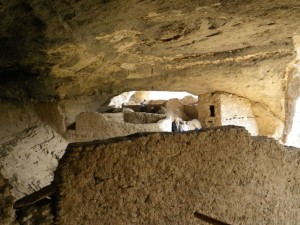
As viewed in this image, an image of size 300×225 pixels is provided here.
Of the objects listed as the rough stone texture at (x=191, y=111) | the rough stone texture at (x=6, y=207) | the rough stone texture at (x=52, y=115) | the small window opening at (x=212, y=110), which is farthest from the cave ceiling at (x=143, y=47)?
the rough stone texture at (x=191, y=111)

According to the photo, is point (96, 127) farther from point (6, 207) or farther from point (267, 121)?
point (6, 207)

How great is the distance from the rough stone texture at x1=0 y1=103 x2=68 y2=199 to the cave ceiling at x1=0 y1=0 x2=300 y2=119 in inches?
19.5

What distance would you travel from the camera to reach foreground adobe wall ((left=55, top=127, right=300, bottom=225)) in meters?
2.41

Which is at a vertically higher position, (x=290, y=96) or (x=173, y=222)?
(x=290, y=96)

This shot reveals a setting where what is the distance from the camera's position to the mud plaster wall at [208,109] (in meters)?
9.36

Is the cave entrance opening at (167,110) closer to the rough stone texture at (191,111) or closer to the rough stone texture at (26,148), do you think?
the rough stone texture at (191,111)

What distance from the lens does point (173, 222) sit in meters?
2.81

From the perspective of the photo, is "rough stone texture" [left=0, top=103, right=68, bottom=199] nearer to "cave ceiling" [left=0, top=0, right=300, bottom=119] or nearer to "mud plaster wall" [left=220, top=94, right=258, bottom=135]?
"cave ceiling" [left=0, top=0, right=300, bottom=119]

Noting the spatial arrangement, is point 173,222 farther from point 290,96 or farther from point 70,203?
point 290,96

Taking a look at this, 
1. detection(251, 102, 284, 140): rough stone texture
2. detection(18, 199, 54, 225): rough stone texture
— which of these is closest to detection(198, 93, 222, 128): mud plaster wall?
detection(251, 102, 284, 140): rough stone texture

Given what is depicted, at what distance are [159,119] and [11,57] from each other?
4690 mm

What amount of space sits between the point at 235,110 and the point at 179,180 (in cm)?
702

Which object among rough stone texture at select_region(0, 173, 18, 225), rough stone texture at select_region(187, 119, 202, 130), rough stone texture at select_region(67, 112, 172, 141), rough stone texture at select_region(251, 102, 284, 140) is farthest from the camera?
rough stone texture at select_region(187, 119, 202, 130)

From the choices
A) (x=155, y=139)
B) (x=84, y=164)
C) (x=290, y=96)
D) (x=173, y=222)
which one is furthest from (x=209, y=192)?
(x=290, y=96)
